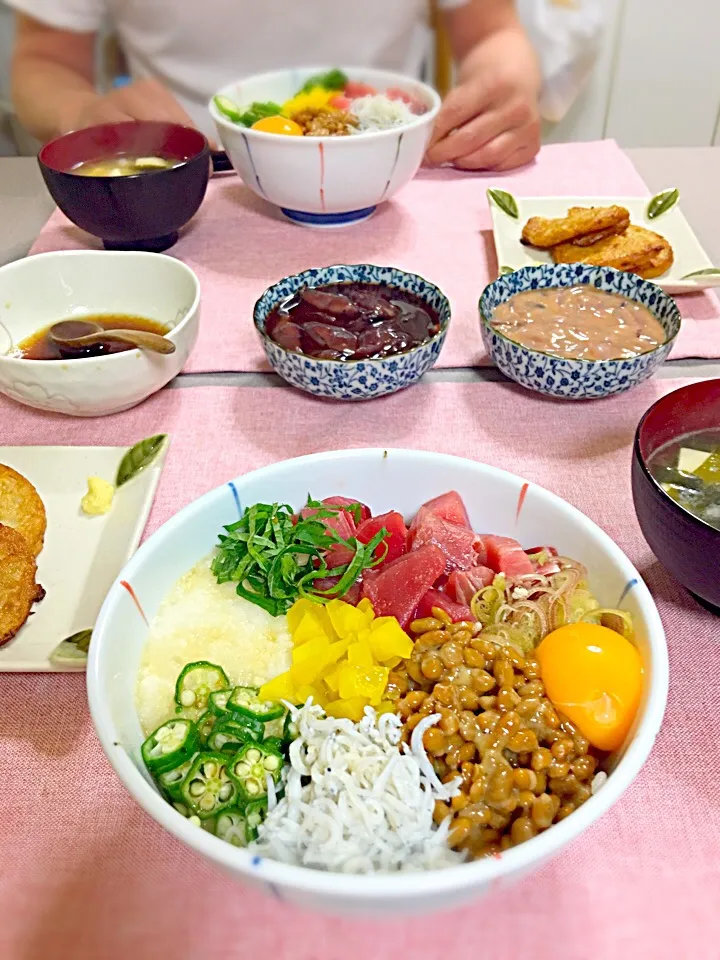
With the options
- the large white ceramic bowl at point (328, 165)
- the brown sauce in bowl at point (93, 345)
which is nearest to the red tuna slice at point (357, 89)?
the large white ceramic bowl at point (328, 165)

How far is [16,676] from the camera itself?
2.92 ft

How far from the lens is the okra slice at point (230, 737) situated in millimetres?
740

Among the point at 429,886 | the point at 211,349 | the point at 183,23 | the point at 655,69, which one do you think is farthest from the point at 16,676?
the point at 655,69

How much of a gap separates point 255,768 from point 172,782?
0.08 meters

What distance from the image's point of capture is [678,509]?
2.64 feet

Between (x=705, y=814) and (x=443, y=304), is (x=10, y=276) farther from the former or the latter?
(x=705, y=814)

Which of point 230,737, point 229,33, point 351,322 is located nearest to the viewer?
point 230,737

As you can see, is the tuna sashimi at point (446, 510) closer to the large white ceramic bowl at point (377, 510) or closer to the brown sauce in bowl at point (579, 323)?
the large white ceramic bowl at point (377, 510)

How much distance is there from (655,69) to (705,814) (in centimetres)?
338

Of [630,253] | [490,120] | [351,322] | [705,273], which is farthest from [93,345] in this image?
[490,120]

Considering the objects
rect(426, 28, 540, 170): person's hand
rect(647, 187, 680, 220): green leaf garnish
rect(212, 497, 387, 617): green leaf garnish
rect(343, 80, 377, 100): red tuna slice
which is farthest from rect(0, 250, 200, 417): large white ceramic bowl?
rect(647, 187, 680, 220): green leaf garnish

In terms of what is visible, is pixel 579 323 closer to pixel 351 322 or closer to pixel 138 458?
pixel 351 322

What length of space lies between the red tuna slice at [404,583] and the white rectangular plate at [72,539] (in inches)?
13.5

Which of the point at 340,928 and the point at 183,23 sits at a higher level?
the point at 183,23
